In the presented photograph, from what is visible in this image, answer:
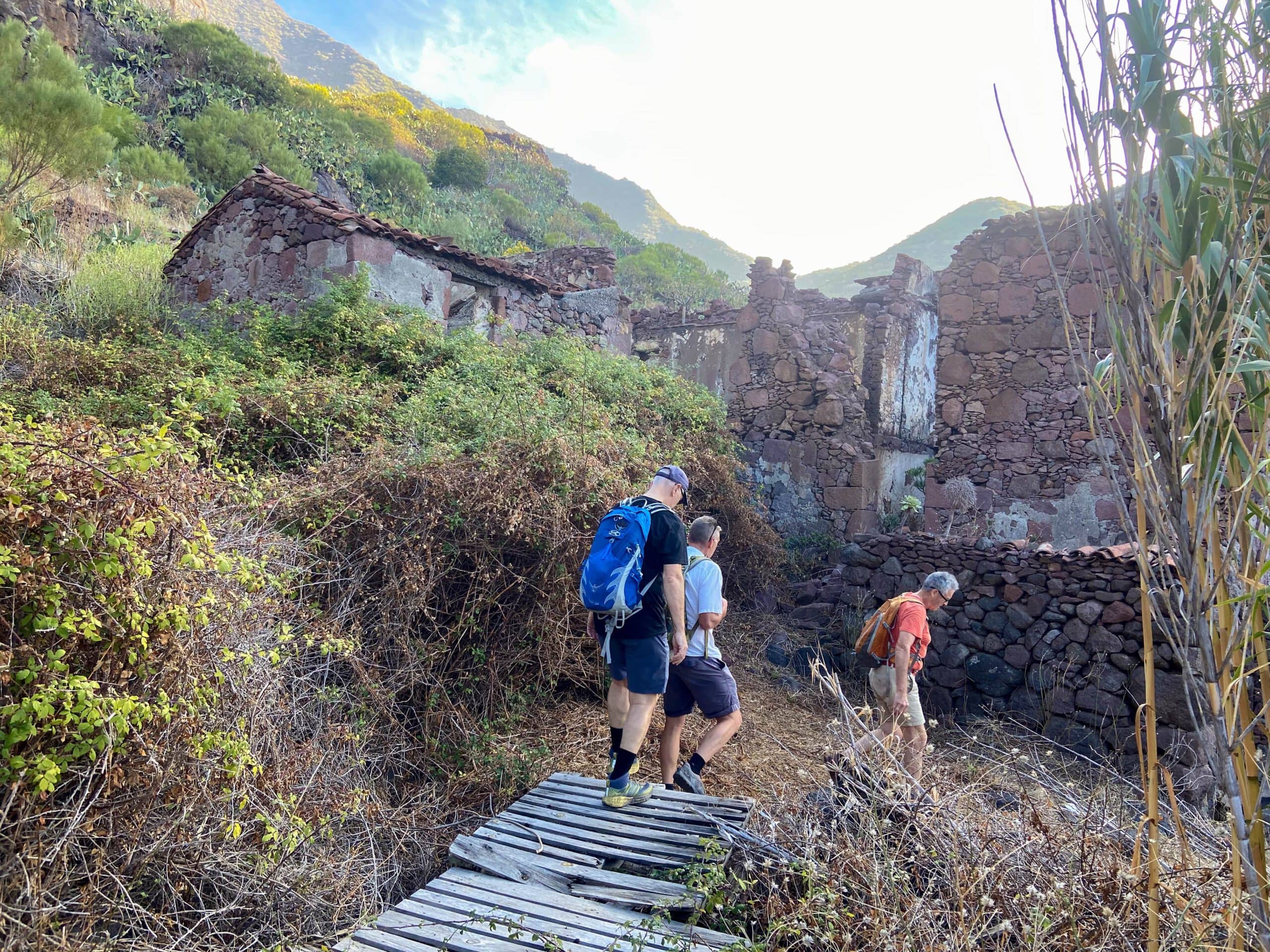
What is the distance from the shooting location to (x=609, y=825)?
382cm

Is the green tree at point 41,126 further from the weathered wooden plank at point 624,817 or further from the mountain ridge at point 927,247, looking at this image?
the mountain ridge at point 927,247

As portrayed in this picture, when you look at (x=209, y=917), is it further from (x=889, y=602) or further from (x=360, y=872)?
(x=889, y=602)

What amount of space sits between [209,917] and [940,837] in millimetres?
2938

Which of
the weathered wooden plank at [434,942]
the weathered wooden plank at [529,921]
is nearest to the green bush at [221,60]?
the weathered wooden plank at [529,921]

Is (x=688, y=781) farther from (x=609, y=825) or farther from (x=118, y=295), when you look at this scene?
(x=118, y=295)

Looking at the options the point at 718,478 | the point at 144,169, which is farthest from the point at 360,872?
the point at 144,169

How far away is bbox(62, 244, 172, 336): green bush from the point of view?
9312 mm

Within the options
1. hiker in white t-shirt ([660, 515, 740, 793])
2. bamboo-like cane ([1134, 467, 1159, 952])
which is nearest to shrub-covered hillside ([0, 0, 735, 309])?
hiker in white t-shirt ([660, 515, 740, 793])

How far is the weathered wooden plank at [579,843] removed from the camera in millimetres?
3482

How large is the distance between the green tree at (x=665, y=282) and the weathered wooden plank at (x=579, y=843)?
2237cm

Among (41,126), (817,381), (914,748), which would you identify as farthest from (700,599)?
(41,126)

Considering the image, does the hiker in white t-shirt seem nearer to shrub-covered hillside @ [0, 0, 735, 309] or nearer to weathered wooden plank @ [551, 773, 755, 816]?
weathered wooden plank @ [551, 773, 755, 816]

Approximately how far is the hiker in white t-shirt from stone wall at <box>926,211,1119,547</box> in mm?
7035

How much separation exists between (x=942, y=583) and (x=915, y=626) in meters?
0.36
